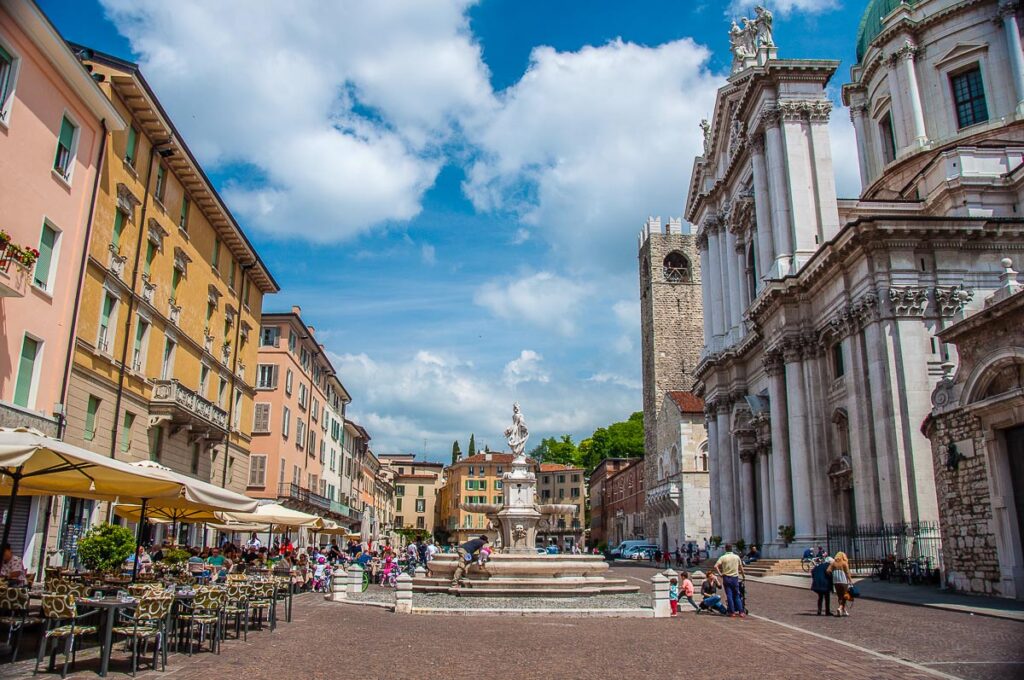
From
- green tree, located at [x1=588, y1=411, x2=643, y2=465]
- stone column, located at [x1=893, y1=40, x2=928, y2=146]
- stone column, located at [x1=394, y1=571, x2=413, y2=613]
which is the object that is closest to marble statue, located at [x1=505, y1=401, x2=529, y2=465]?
stone column, located at [x1=394, y1=571, x2=413, y2=613]

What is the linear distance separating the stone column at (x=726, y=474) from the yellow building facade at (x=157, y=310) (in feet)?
83.0

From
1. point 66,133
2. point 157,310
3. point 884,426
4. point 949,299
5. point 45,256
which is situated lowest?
point 884,426

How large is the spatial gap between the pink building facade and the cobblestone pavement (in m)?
8.41

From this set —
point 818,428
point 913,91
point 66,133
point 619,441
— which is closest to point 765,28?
point 913,91

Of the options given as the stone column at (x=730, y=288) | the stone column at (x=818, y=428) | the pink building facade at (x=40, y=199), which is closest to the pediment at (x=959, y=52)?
the stone column at (x=730, y=288)

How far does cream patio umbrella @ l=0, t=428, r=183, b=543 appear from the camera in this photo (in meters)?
9.44

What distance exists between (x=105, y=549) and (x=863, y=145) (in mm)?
47770

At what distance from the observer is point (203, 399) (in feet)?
93.0

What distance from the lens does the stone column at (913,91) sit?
4188 centimetres

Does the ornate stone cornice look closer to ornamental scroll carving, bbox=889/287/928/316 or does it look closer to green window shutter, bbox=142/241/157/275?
ornamental scroll carving, bbox=889/287/928/316

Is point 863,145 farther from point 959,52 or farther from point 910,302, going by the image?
point 910,302

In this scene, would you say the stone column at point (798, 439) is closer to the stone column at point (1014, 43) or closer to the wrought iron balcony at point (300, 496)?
the stone column at point (1014, 43)

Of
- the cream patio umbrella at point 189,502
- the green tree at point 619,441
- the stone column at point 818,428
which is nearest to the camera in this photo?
the cream patio umbrella at point 189,502

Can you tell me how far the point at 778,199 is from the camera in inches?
1406
